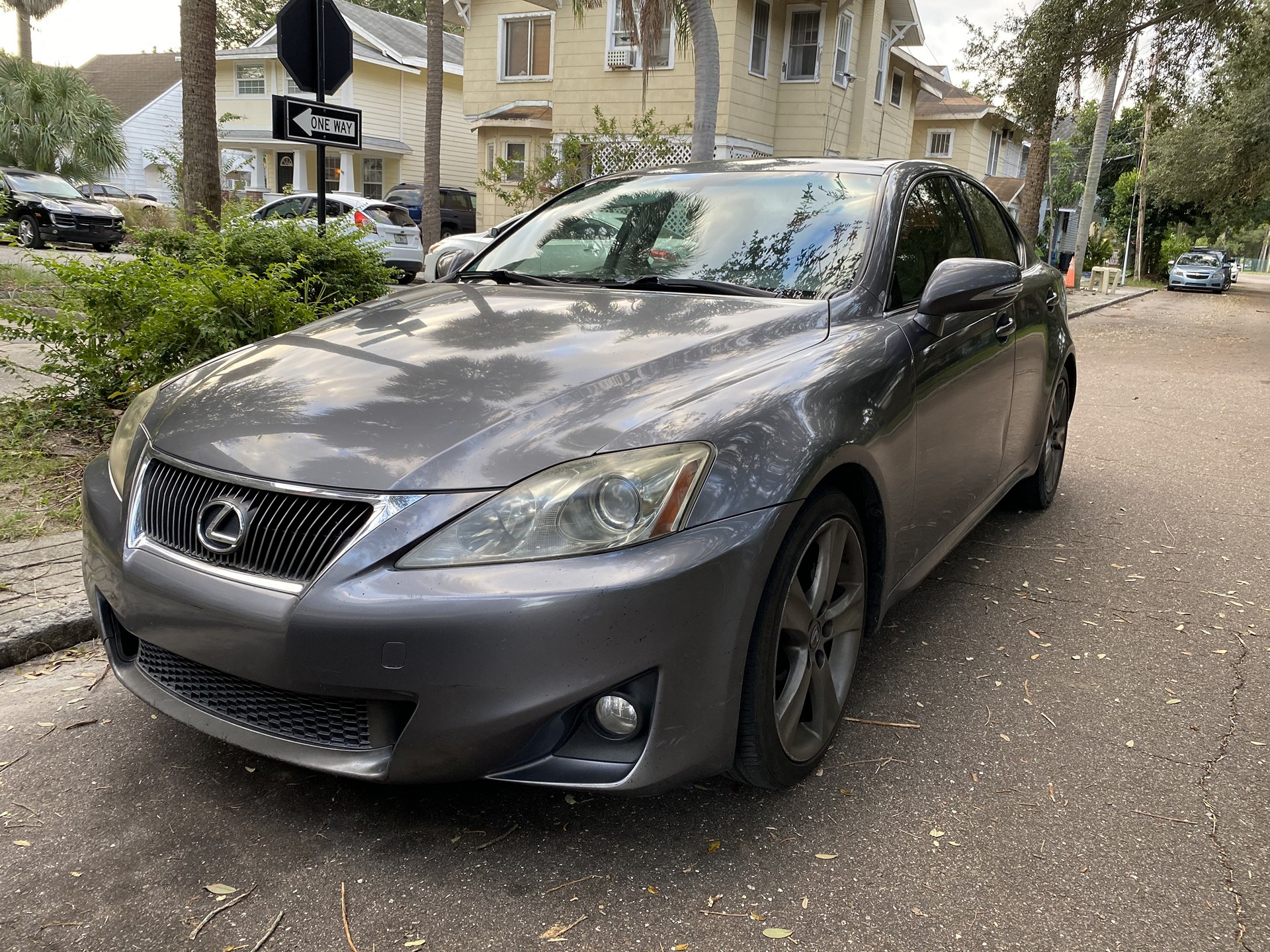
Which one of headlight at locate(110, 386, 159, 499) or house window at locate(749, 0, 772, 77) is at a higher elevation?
house window at locate(749, 0, 772, 77)

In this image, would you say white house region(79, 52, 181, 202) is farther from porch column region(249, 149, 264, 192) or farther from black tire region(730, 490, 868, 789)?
black tire region(730, 490, 868, 789)

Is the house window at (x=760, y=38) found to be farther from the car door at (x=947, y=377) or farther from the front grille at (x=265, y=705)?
the front grille at (x=265, y=705)

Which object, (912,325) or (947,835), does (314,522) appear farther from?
(912,325)

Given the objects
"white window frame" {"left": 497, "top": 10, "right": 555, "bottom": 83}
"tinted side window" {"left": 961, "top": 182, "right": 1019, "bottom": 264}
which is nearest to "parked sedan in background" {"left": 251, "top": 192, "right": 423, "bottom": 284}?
"white window frame" {"left": 497, "top": 10, "right": 555, "bottom": 83}

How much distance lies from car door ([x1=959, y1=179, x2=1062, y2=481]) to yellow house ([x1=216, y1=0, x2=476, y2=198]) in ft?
104

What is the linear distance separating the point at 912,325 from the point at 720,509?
129 cm

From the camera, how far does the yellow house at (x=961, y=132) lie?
36.3m

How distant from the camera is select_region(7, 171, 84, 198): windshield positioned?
23578mm

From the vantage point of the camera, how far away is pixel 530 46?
25.1 m

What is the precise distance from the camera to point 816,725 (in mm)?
2604

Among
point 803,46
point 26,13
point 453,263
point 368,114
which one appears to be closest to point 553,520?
point 453,263

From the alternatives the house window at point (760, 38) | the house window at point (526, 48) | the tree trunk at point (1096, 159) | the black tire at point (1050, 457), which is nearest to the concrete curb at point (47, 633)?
the black tire at point (1050, 457)

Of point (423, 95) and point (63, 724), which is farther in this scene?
point (423, 95)

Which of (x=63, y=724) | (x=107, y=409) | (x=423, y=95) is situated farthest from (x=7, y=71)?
(x=63, y=724)
